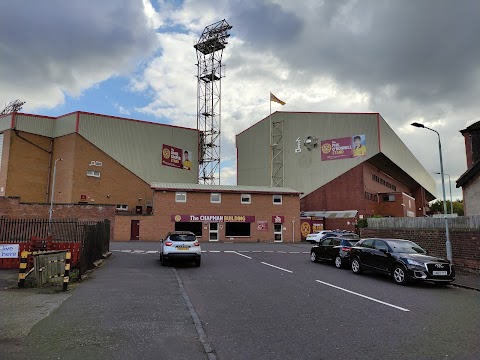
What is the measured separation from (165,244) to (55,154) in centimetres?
3930

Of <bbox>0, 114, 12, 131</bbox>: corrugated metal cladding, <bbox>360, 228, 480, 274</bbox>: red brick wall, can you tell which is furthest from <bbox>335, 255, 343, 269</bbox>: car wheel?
<bbox>0, 114, 12, 131</bbox>: corrugated metal cladding

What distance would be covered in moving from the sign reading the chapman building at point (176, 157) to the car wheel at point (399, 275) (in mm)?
45812

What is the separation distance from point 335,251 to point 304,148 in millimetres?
40716

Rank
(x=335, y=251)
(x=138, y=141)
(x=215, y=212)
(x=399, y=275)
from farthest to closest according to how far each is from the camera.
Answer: (x=138, y=141)
(x=215, y=212)
(x=335, y=251)
(x=399, y=275)

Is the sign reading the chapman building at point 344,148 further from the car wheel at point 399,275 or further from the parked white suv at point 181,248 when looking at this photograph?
the car wheel at point 399,275

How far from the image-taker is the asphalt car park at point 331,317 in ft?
19.0

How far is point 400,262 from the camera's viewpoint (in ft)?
42.7

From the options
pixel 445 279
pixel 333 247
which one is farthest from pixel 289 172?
pixel 445 279

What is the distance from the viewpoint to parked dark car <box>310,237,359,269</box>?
56.4 feet

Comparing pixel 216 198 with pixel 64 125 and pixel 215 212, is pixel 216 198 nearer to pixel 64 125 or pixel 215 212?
pixel 215 212

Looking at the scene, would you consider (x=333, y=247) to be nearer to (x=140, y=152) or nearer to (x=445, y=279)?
(x=445, y=279)

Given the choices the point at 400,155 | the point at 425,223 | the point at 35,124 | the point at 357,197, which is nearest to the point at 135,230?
the point at 35,124

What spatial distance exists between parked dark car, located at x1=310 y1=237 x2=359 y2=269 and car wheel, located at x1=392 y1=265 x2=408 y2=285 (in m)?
3.81

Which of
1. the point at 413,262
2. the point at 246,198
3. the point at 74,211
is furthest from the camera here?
the point at 246,198
